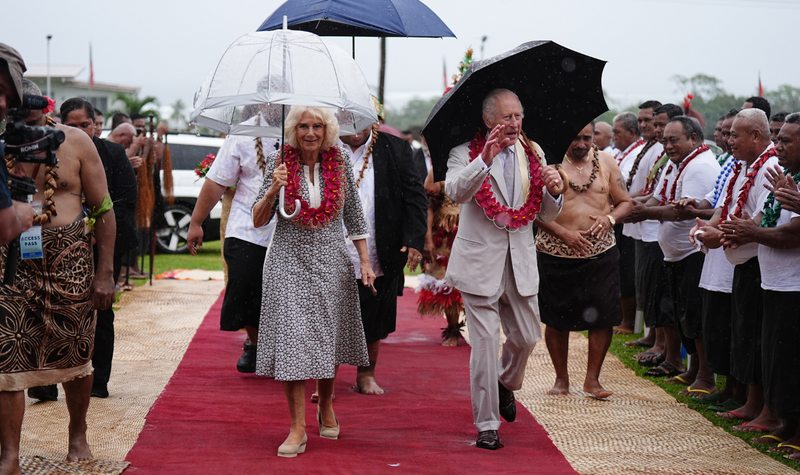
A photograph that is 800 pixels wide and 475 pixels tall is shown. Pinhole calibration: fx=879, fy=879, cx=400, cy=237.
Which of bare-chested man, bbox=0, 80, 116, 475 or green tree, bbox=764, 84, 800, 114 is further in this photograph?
green tree, bbox=764, 84, 800, 114

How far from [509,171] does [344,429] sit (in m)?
2.03

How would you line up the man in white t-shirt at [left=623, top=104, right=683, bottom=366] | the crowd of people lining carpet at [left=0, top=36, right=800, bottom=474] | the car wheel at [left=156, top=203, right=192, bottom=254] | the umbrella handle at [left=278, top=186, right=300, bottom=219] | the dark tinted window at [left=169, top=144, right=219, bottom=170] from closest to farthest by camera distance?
the crowd of people lining carpet at [left=0, top=36, right=800, bottom=474], the umbrella handle at [left=278, top=186, right=300, bottom=219], the man in white t-shirt at [left=623, top=104, right=683, bottom=366], the car wheel at [left=156, top=203, right=192, bottom=254], the dark tinted window at [left=169, top=144, right=219, bottom=170]

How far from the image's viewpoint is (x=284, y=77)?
5.17m

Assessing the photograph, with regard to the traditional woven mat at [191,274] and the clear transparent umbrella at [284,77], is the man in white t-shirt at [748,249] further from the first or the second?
the traditional woven mat at [191,274]

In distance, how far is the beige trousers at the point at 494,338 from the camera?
5461mm

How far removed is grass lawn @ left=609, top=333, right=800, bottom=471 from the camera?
558cm

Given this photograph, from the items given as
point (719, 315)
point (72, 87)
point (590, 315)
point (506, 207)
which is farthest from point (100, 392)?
point (72, 87)

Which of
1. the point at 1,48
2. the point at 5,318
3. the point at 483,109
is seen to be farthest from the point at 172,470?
the point at 483,109

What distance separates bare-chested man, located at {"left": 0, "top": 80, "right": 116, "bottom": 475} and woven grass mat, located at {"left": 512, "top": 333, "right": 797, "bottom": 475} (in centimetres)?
287

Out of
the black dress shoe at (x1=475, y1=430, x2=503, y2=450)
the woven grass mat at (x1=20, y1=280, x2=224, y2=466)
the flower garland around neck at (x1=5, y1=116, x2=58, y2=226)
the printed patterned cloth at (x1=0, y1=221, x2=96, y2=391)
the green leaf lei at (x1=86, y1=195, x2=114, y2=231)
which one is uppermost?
the flower garland around neck at (x1=5, y1=116, x2=58, y2=226)

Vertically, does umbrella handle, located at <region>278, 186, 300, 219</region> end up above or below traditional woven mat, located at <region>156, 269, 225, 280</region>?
above

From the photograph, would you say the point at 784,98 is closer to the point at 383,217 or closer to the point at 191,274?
the point at 191,274

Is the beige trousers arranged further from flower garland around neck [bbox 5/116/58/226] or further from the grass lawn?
flower garland around neck [bbox 5/116/58/226]

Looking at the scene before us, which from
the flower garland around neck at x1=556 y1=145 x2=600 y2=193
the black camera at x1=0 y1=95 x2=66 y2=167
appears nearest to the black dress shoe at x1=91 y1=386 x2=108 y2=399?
the black camera at x1=0 y1=95 x2=66 y2=167
